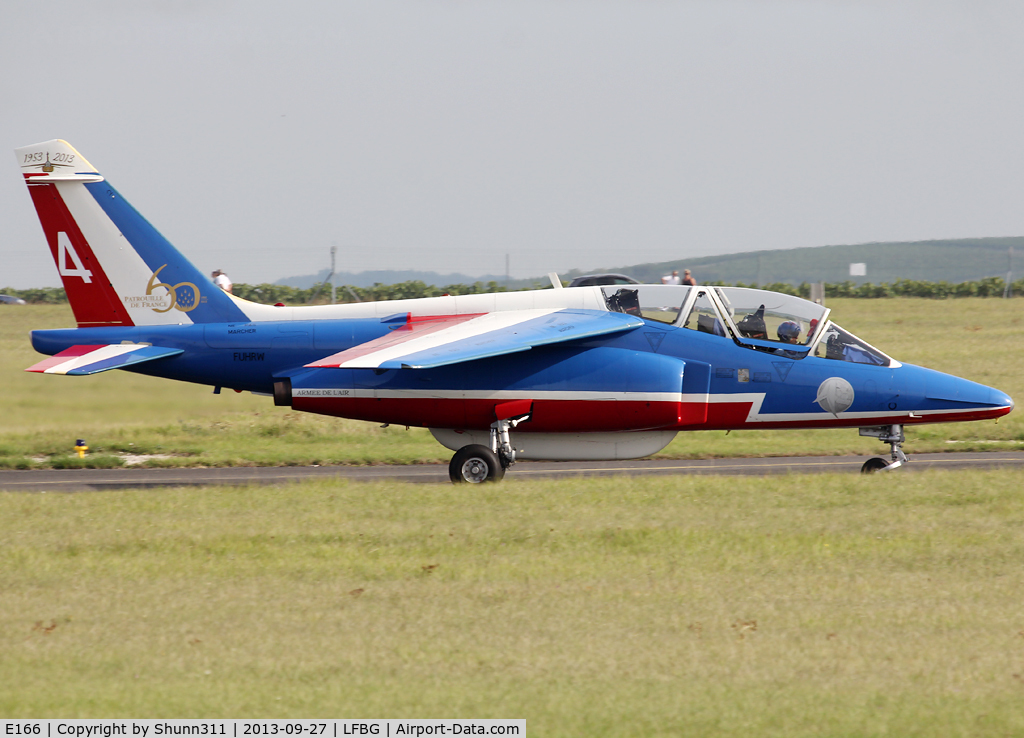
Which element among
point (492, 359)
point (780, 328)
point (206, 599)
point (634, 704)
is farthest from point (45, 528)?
point (780, 328)

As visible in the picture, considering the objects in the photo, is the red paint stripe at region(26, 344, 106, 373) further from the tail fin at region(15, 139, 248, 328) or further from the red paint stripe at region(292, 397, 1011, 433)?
the red paint stripe at region(292, 397, 1011, 433)

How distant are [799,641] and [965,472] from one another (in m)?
7.74

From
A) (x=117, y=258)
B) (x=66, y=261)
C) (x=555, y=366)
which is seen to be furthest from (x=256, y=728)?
(x=66, y=261)

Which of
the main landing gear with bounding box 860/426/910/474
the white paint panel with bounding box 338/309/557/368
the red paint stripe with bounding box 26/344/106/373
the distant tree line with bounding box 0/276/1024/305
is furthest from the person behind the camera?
the distant tree line with bounding box 0/276/1024/305

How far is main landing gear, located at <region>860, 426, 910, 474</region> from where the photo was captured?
1458 cm

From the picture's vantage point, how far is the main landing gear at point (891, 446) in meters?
14.6

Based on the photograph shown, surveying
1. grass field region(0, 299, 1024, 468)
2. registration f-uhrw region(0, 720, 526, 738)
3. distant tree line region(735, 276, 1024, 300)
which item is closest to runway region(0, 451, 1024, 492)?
grass field region(0, 299, 1024, 468)

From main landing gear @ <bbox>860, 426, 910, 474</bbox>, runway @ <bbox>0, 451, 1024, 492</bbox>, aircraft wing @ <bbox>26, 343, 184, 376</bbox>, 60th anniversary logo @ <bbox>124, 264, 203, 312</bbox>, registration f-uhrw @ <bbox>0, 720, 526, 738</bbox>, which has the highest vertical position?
60th anniversary logo @ <bbox>124, 264, 203, 312</bbox>

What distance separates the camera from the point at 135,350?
52.4ft

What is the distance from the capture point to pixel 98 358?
1559cm

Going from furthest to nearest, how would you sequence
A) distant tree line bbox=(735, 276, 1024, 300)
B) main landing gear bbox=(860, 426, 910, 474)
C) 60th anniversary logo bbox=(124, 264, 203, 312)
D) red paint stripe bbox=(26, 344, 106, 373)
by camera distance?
distant tree line bbox=(735, 276, 1024, 300) < 60th anniversary logo bbox=(124, 264, 203, 312) < red paint stripe bbox=(26, 344, 106, 373) < main landing gear bbox=(860, 426, 910, 474)

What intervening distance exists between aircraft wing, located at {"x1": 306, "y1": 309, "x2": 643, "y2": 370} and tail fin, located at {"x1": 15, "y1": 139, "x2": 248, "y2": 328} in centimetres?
318

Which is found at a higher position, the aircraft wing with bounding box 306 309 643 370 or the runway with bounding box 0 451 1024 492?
the aircraft wing with bounding box 306 309 643 370

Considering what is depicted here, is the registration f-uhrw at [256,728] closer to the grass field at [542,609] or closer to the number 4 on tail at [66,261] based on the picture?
the grass field at [542,609]
